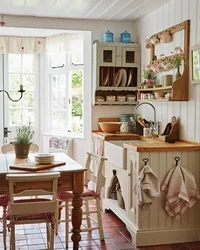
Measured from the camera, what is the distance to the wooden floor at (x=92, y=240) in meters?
3.65

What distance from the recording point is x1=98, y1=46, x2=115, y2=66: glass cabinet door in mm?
5172

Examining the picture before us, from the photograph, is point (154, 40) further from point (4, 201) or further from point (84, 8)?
point (4, 201)

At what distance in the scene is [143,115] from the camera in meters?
5.25

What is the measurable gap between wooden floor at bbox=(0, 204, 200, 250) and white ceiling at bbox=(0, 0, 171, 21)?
245 cm

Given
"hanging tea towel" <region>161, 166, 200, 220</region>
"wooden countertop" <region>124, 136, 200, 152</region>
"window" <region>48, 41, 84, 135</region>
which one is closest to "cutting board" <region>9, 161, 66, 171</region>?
"wooden countertop" <region>124, 136, 200, 152</region>

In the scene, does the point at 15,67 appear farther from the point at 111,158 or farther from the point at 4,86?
the point at 111,158

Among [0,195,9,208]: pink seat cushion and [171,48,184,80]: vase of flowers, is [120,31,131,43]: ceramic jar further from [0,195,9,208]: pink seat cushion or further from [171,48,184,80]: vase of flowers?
[0,195,9,208]: pink seat cushion

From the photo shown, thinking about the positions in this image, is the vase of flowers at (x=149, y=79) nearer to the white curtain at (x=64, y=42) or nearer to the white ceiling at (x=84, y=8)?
the white ceiling at (x=84, y=8)

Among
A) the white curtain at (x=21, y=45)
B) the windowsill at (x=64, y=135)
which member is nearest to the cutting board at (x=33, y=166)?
the windowsill at (x=64, y=135)

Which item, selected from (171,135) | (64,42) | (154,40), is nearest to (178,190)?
(171,135)

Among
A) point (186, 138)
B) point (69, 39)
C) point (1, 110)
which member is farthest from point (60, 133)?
point (186, 138)

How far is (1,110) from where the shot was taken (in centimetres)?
642

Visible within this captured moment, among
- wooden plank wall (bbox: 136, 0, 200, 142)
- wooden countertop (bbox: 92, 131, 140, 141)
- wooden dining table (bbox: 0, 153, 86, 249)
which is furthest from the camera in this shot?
wooden countertop (bbox: 92, 131, 140, 141)

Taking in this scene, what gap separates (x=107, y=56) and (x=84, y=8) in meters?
0.75
